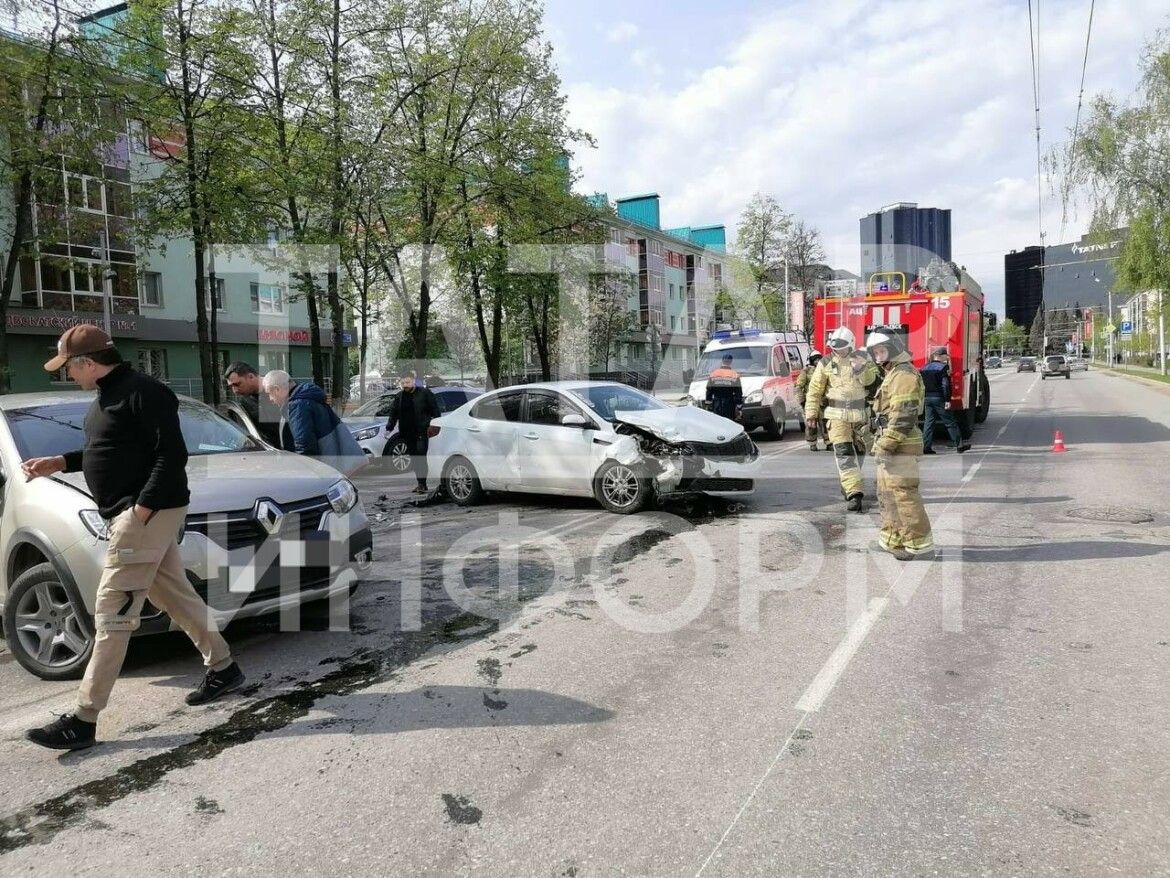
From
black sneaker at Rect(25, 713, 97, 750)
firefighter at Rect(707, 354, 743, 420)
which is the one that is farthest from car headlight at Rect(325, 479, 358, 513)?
firefighter at Rect(707, 354, 743, 420)

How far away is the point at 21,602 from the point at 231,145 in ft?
55.3

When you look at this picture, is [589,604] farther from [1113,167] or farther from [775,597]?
[1113,167]

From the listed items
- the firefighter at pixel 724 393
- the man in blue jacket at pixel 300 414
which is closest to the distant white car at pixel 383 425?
the firefighter at pixel 724 393

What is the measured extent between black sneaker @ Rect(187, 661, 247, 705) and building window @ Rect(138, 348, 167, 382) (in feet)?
109

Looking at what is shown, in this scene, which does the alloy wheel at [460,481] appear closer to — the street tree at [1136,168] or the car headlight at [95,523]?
the car headlight at [95,523]

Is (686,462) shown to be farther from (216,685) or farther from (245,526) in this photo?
(216,685)

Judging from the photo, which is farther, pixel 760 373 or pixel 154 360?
pixel 154 360

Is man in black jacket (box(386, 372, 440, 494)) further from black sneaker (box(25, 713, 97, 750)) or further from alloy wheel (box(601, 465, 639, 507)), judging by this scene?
black sneaker (box(25, 713, 97, 750))

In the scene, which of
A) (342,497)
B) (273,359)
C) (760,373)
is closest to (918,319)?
(760,373)

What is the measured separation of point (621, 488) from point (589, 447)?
1.89 feet

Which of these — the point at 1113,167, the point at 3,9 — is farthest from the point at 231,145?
the point at 1113,167

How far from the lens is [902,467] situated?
273 inches

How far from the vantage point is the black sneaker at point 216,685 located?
4.38 m

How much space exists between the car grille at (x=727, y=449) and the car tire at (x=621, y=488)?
0.65 m
